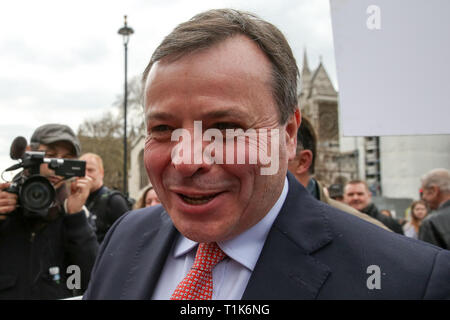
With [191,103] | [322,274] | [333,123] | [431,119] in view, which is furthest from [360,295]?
[333,123]

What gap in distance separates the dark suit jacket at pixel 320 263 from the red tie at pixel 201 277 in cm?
15

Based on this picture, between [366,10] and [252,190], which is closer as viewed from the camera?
[252,190]

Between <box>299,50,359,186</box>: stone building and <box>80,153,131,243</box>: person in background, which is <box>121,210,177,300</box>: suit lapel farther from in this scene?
→ <box>299,50,359,186</box>: stone building

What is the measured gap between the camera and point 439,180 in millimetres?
4773

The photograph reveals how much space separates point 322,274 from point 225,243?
34 cm

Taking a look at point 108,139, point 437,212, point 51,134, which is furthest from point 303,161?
point 108,139

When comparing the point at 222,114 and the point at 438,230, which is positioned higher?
the point at 222,114

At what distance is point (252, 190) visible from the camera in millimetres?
1348

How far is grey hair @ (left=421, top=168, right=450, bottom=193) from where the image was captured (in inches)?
185

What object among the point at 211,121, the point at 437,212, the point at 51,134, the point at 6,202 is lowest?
the point at 437,212

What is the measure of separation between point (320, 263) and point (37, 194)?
1.98 m

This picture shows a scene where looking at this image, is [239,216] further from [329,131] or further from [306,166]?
[329,131]

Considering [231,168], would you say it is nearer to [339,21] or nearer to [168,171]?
[168,171]

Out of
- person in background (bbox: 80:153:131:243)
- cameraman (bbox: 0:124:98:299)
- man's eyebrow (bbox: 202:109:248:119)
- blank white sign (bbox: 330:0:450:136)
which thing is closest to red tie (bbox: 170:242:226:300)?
man's eyebrow (bbox: 202:109:248:119)
